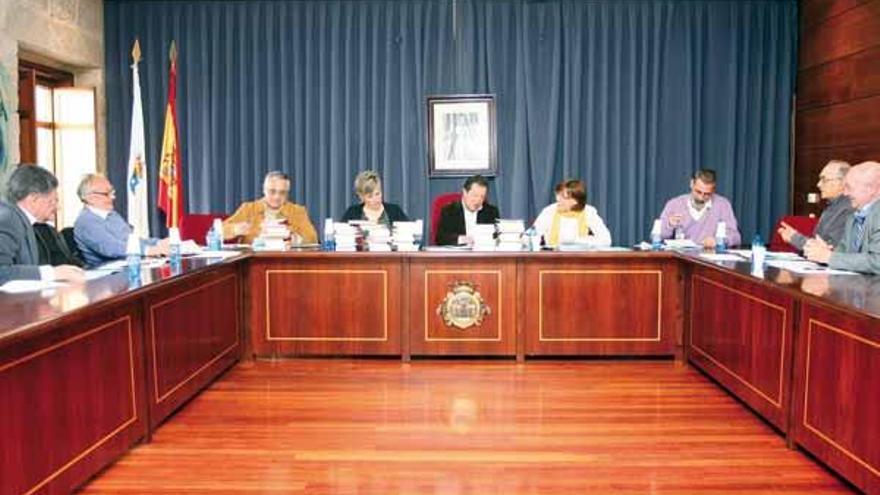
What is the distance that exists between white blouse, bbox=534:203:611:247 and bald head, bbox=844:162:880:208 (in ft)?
5.94

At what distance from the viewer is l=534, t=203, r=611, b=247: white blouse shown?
543 cm

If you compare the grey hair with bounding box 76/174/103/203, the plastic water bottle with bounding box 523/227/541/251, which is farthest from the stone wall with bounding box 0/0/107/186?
the plastic water bottle with bounding box 523/227/541/251

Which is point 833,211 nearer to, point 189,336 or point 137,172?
point 189,336

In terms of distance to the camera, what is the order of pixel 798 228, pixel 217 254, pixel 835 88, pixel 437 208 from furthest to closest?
pixel 835 88
pixel 437 208
pixel 798 228
pixel 217 254

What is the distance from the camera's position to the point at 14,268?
11.2 ft

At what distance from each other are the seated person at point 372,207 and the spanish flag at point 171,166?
2.04 meters

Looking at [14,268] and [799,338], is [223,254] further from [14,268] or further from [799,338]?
[799,338]

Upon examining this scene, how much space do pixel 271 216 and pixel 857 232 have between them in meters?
3.83

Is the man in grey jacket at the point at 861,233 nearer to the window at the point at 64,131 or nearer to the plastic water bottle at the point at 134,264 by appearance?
the plastic water bottle at the point at 134,264

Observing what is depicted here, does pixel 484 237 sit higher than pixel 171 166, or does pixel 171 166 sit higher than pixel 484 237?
pixel 171 166

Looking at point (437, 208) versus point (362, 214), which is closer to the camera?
point (362, 214)

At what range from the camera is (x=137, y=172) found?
698 cm

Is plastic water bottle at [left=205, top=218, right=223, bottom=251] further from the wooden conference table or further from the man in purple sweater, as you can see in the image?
the man in purple sweater

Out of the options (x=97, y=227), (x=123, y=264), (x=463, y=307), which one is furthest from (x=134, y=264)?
(x=463, y=307)
